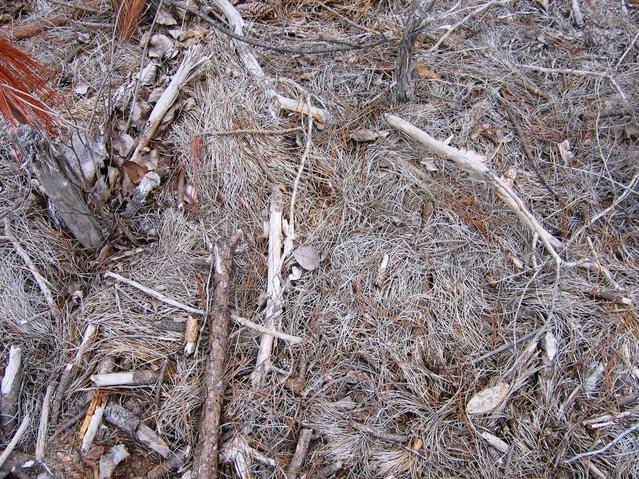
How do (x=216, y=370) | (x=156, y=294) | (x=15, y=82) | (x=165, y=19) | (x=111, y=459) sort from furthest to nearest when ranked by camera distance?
(x=165, y=19), (x=156, y=294), (x=216, y=370), (x=111, y=459), (x=15, y=82)

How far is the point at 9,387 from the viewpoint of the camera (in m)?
1.97

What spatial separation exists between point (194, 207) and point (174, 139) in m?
0.44

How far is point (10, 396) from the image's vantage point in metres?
1.97

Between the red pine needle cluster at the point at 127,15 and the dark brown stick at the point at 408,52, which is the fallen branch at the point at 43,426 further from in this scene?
the dark brown stick at the point at 408,52

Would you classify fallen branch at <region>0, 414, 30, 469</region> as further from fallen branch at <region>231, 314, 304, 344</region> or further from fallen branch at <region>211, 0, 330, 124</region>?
fallen branch at <region>211, 0, 330, 124</region>

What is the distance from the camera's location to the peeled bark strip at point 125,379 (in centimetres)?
197

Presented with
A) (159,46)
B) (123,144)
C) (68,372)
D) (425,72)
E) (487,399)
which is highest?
(159,46)

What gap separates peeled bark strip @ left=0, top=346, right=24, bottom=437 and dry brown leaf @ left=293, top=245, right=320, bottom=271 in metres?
1.36

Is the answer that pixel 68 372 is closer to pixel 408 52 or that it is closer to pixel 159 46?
pixel 159 46

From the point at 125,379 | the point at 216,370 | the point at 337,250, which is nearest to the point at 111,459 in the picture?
the point at 125,379

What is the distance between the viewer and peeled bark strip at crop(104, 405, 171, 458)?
189 centimetres

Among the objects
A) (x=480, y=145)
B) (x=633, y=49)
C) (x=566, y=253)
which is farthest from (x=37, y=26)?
(x=633, y=49)

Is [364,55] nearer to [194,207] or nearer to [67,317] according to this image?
[194,207]

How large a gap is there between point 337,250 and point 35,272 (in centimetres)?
149
